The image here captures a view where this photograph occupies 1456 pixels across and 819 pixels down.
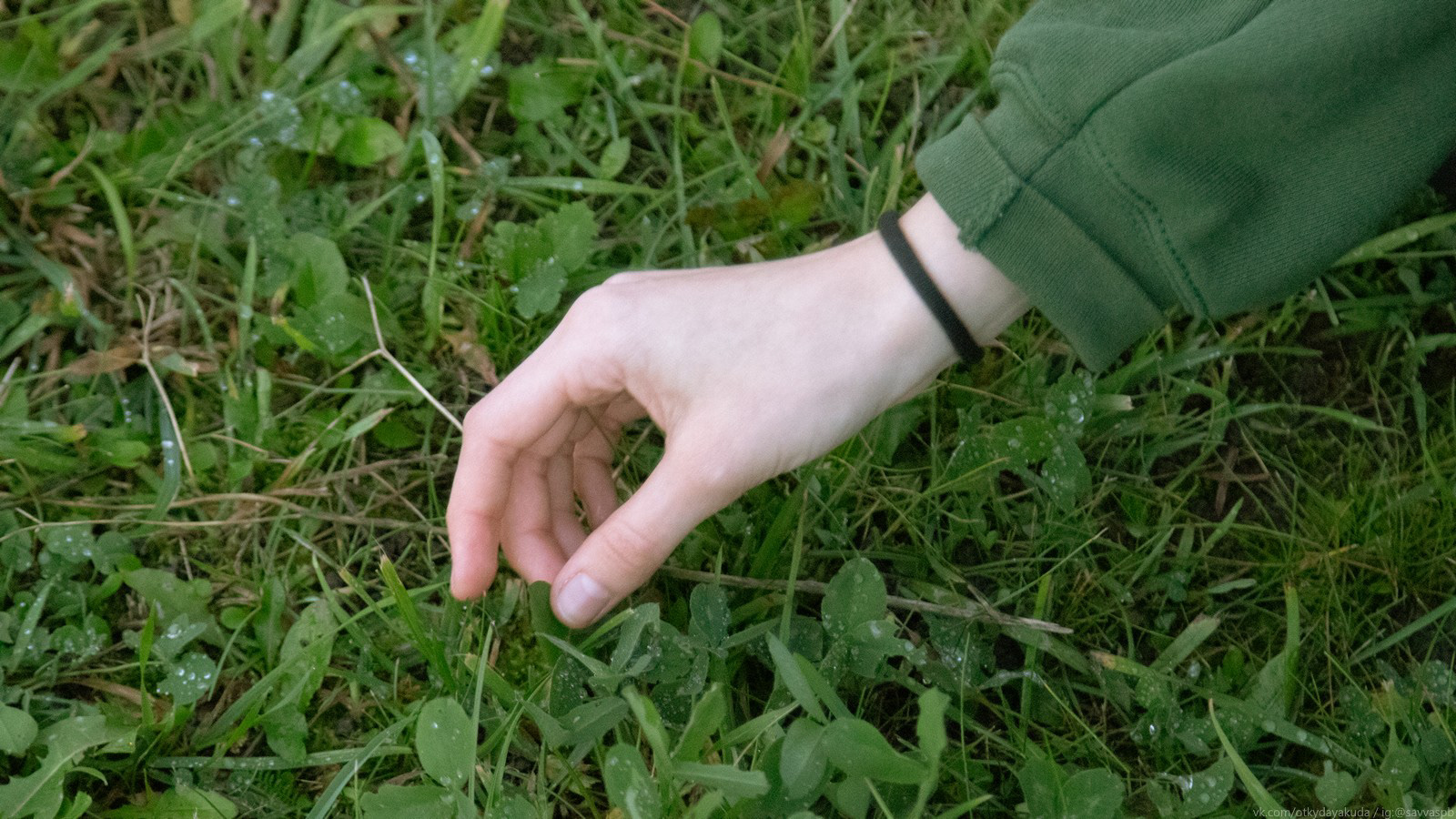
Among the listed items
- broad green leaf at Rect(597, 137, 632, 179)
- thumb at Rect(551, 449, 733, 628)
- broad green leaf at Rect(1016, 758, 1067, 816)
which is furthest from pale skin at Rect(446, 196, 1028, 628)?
broad green leaf at Rect(597, 137, 632, 179)

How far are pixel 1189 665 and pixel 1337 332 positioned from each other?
0.64 meters

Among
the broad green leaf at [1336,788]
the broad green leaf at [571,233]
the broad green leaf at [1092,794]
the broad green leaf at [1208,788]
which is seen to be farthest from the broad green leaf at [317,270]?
the broad green leaf at [1336,788]

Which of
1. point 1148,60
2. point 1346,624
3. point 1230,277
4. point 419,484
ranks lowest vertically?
point 1346,624

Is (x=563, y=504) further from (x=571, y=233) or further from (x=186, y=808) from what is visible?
(x=186, y=808)

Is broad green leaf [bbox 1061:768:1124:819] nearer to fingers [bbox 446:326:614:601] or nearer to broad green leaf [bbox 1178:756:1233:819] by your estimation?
broad green leaf [bbox 1178:756:1233:819]

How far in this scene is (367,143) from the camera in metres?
1.81

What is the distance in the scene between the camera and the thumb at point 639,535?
1.18m

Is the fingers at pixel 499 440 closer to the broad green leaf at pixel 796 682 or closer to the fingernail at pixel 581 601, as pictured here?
the fingernail at pixel 581 601

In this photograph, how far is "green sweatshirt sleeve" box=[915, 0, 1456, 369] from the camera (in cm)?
110

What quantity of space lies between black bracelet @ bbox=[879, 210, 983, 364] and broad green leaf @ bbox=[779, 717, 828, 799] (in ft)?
1.63

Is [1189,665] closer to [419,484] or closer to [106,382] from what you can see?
[419,484]

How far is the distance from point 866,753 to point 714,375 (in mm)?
447

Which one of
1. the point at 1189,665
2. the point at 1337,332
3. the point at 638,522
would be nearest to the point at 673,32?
the point at 638,522

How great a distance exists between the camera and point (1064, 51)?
Answer: 45.1 inches
